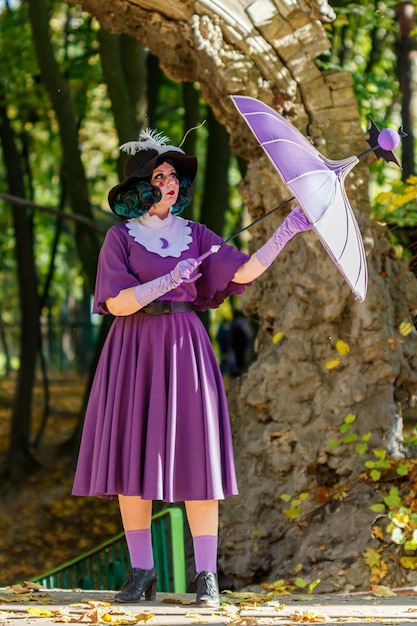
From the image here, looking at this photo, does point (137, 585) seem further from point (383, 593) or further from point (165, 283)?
point (165, 283)

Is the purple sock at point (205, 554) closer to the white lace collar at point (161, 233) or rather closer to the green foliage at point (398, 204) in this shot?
the white lace collar at point (161, 233)

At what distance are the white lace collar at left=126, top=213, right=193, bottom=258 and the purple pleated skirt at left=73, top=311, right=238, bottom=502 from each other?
1.03 ft

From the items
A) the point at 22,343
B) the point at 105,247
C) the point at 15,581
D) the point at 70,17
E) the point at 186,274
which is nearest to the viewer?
the point at 186,274

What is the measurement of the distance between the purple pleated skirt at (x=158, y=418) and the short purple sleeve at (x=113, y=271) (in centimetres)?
19

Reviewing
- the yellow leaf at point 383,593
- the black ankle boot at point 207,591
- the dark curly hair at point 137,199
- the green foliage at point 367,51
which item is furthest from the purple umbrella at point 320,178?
the green foliage at point 367,51

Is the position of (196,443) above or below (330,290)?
below

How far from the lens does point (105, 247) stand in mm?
5020

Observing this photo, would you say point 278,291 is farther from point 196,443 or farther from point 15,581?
point 15,581

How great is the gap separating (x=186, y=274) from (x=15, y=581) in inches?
296

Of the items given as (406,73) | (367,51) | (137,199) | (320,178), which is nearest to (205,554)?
(137,199)

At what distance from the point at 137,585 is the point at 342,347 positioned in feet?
8.28

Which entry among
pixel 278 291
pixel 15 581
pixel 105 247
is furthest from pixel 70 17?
pixel 105 247

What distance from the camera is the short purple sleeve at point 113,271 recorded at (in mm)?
4895

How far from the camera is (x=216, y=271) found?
502 centimetres
